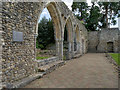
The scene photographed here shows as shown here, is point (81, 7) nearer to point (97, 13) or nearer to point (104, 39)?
point (97, 13)

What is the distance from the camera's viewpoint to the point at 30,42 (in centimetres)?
454

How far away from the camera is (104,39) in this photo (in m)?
17.8

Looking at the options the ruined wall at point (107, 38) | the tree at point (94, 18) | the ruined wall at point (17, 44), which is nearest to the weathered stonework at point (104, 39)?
the ruined wall at point (107, 38)

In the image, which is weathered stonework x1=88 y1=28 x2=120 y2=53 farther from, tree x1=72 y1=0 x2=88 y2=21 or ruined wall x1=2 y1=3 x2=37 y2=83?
ruined wall x1=2 y1=3 x2=37 y2=83

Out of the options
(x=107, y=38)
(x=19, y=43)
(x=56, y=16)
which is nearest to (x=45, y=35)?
(x=107, y=38)

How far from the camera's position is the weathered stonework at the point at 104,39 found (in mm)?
17041

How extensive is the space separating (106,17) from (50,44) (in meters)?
13.5

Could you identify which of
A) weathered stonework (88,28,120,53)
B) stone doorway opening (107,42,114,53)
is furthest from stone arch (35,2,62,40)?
stone doorway opening (107,42,114,53)

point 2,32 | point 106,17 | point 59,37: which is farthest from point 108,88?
point 106,17

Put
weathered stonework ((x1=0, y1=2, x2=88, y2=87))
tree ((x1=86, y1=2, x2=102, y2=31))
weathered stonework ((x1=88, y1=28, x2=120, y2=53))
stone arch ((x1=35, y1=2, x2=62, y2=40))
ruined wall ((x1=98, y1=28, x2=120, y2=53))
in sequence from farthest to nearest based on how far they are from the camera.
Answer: tree ((x1=86, y1=2, x2=102, y2=31)) < ruined wall ((x1=98, y1=28, x2=120, y2=53)) < weathered stonework ((x1=88, y1=28, x2=120, y2=53)) < stone arch ((x1=35, y1=2, x2=62, y2=40)) < weathered stonework ((x1=0, y1=2, x2=88, y2=87))

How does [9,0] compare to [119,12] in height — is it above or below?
below

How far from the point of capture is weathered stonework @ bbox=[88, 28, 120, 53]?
55.9 ft

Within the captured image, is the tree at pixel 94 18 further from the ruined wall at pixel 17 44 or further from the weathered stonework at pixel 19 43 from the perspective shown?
the ruined wall at pixel 17 44

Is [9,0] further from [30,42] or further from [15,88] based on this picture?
[15,88]
